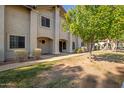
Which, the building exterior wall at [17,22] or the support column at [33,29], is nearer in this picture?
the building exterior wall at [17,22]

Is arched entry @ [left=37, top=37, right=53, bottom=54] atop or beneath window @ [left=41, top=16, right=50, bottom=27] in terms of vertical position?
beneath

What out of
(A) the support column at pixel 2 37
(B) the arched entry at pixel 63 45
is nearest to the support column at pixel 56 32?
(B) the arched entry at pixel 63 45

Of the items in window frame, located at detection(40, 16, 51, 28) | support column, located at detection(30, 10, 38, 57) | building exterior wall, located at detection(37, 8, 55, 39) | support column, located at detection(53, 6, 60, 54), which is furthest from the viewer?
support column, located at detection(53, 6, 60, 54)

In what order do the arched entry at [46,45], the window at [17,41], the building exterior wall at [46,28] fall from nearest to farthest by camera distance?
1. the window at [17,41]
2. the building exterior wall at [46,28]
3. the arched entry at [46,45]

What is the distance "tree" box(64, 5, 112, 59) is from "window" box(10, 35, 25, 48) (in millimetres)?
6200

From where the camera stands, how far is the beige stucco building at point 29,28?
15.4 meters

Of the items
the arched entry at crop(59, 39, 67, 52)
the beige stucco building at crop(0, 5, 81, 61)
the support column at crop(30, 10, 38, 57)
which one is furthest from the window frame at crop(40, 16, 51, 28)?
the arched entry at crop(59, 39, 67, 52)

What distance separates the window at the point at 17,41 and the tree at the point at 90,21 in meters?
6.20

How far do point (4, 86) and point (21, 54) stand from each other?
8030mm

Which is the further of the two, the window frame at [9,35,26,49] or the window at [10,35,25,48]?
the window at [10,35,25,48]

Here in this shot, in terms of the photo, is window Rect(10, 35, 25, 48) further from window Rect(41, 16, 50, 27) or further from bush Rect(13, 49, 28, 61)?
window Rect(41, 16, 50, 27)

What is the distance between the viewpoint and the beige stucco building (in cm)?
1536

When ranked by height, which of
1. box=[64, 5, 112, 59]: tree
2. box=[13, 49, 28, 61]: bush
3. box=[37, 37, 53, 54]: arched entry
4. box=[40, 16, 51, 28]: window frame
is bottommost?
box=[13, 49, 28, 61]: bush

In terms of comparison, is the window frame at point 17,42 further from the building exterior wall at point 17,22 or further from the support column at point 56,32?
the support column at point 56,32
